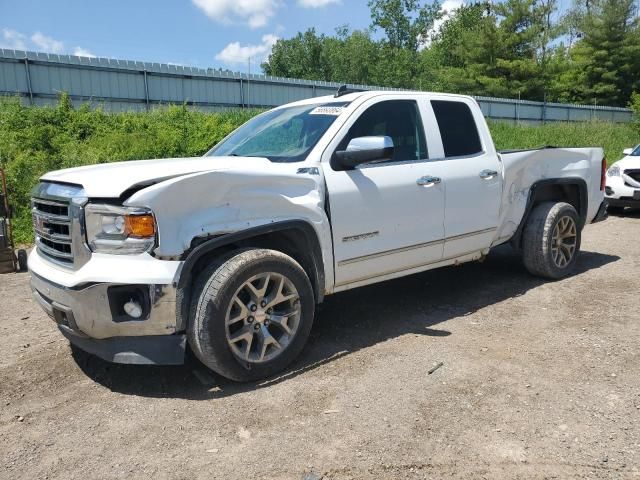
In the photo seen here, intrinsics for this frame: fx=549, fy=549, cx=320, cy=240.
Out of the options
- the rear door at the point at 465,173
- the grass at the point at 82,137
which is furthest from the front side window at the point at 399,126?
the grass at the point at 82,137

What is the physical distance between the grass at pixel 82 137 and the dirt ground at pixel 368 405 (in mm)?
5641

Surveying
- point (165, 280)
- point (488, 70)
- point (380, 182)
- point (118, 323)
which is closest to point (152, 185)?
point (165, 280)

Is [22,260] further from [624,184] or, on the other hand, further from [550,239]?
[624,184]

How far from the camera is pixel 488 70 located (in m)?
38.2

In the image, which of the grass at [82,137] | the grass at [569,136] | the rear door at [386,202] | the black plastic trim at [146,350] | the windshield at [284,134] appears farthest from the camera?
the grass at [569,136]

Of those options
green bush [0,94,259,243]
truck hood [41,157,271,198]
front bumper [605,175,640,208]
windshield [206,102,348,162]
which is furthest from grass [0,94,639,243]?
front bumper [605,175,640,208]

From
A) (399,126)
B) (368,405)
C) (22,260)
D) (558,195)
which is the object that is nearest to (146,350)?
(368,405)

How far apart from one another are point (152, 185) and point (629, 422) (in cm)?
295

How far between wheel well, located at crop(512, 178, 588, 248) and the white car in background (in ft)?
15.5

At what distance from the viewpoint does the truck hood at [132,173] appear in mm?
3123

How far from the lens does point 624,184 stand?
10.2 m

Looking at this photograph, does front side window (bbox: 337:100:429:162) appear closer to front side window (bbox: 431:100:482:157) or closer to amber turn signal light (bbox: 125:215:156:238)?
front side window (bbox: 431:100:482:157)

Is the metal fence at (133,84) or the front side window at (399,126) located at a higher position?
the metal fence at (133,84)

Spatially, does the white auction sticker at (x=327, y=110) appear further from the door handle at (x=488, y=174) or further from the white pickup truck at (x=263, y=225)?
the door handle at (x=488, y=174)
